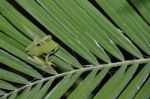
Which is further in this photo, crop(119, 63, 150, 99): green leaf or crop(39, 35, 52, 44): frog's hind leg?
crop(39, 35, 52, 44): frog's hind leg

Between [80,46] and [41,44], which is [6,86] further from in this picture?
[80,46]

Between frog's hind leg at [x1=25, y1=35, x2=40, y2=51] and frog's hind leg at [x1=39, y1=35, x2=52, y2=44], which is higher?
frog's hind leg at [x1=25, y1=35, x2=40, y2=51]

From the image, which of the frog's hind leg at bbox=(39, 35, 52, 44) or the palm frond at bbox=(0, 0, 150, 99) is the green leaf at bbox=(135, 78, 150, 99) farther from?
the frog's hind leg at bbox=(39, 35, 52, 44)

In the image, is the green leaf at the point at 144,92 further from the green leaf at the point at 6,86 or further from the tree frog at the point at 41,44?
the green leaf at the point at 6,86

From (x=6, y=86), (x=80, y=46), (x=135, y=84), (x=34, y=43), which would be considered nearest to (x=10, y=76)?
(x=6, y=86)

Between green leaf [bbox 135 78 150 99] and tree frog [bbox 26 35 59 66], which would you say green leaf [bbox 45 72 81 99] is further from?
green leaf [bbox 135 78 150 99]

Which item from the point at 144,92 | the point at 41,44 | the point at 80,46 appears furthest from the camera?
the point at 41,44

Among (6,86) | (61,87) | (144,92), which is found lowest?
(144,92)

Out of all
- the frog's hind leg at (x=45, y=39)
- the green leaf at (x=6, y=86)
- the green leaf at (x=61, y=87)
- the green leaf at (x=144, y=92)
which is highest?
the frog's hind leg at (x=45, y=39)

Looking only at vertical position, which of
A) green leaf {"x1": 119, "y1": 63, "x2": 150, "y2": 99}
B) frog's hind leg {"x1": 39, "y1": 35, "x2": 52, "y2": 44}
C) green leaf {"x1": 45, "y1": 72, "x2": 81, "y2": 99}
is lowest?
green leaf {"x1": 119, "y1": 63, "x2": 150, "y2": 99}

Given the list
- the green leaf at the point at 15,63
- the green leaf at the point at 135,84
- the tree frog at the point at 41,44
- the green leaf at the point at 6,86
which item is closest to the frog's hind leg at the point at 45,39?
the tree frog at the point at 41,44

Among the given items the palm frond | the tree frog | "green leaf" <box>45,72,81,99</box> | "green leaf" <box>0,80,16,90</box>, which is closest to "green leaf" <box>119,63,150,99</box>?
the palm frond
